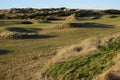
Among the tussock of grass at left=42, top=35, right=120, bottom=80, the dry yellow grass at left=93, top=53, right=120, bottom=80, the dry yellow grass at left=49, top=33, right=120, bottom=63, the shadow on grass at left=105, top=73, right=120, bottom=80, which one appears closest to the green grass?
the tussock of grass at left=42, top=35, right=120, bottom=80

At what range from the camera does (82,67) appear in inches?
503

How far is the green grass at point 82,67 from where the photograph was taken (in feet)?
39.4

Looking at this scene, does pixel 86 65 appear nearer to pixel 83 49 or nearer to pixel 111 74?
pixel 111 74

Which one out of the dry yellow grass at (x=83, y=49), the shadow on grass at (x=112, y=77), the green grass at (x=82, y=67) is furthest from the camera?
the dry yellow grass at (x=83, y=49)

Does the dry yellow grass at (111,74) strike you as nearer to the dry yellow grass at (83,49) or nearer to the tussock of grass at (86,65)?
the tussock of grass at (86,65)

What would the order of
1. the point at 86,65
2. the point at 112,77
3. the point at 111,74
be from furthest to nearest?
1. the point at 86,65
2. the point at 111,74
3. the point at 112,77

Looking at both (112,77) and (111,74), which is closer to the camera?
(112,77)

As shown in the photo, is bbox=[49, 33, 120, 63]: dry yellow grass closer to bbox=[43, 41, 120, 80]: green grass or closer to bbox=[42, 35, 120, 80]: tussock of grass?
bbox=[42, 35, 120, 80]: tussock of grass

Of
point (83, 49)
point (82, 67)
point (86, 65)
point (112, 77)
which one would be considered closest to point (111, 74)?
point (112, 77)

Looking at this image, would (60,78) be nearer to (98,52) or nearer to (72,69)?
(72,69)

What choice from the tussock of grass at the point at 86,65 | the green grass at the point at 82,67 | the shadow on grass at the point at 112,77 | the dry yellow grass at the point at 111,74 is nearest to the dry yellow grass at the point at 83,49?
the tussock of grass at the point at 86,65

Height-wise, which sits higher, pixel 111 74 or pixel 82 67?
pixel 111 74

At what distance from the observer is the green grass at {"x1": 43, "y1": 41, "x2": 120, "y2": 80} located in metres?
12.0

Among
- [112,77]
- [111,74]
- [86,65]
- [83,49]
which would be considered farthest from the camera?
[83,49]
